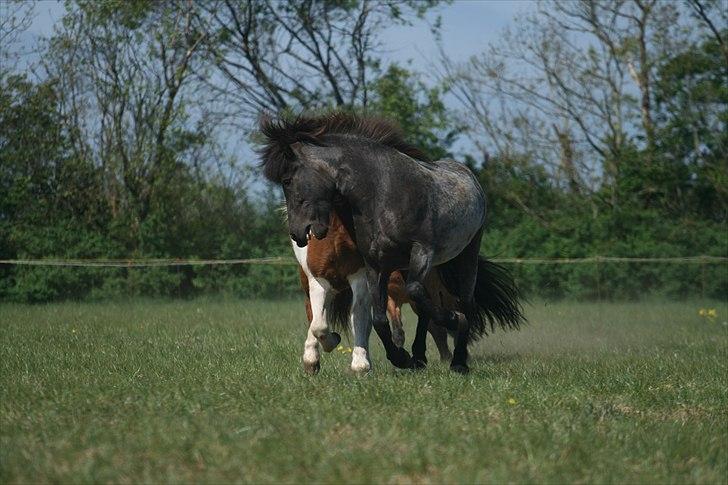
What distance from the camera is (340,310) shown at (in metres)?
9.30

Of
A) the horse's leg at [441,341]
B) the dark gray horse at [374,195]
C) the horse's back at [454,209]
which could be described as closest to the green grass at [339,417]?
the horse's leg at [441,341]

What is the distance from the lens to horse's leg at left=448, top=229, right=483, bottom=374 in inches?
345

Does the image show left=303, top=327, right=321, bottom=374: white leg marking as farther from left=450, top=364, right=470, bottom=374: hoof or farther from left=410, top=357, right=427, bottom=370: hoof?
left=450, top=364, right=470, bottom=374: hoof

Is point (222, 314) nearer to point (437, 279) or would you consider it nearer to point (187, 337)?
point (187, 337)

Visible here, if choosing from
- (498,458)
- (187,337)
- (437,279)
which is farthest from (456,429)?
(187,337)

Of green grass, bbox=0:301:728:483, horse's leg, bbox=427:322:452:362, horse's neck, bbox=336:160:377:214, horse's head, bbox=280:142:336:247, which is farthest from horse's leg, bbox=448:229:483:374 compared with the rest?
horse's head, bbox=280:142:336:247

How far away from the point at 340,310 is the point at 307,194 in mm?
2047

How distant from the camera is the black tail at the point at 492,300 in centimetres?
1033

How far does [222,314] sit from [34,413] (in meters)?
11.4

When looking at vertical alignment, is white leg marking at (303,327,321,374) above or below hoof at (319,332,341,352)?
below

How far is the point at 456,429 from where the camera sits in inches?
212

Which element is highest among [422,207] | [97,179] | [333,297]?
[97,179]

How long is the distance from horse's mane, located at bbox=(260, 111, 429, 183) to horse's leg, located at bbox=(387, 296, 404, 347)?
7.48 ft

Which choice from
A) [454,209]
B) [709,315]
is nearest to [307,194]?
[454,209]
